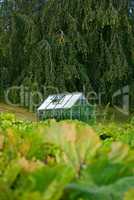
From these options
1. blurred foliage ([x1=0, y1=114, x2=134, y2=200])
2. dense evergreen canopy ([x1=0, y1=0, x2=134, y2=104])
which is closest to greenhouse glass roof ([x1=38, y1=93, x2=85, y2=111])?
dense evergreen canopy ([x1=0, y1=0, x2=134, y2=104])

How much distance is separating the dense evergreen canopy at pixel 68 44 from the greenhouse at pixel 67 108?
228cm

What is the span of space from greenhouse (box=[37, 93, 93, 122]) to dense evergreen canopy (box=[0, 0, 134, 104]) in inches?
89.9

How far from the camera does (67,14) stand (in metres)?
17.0

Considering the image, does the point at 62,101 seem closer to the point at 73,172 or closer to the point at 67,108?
the point at 67,108

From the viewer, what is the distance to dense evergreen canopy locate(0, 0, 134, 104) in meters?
16.4

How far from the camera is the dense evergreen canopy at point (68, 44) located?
647 inches

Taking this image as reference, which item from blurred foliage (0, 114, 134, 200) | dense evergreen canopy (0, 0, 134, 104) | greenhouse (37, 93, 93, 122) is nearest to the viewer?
blurred foliage (0, 114, 134, 200)

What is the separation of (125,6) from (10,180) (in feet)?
57.7

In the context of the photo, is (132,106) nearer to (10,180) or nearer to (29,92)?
(29,92)

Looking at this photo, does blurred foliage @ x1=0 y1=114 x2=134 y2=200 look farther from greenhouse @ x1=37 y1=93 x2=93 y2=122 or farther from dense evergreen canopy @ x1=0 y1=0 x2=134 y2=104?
dense evergreen canopy @ x1=0 y1=0 x2=134 y2=104

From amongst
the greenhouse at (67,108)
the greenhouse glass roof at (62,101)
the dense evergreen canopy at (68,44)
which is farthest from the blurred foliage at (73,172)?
the dense evergreen canopy at (68,44)

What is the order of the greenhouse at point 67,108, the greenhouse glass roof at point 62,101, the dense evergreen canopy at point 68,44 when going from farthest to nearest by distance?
the dense evergreen canopy at point 68,44 < the greenhouse glass roof at point 62,101 < the greenhouse at point 67,108

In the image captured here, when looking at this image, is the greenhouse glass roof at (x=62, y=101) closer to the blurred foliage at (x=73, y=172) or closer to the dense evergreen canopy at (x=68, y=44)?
the dense evergreen canopy at (x=68, y=44)

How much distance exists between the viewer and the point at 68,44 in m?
16.7
